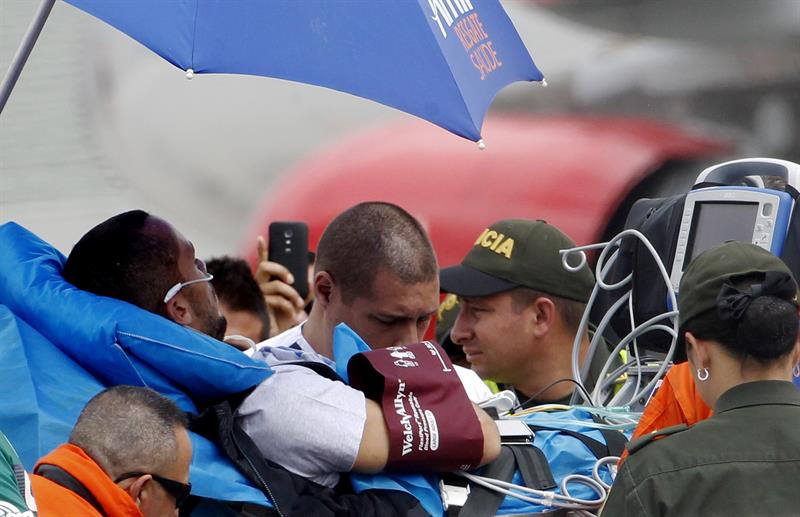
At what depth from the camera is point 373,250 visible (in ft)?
9.11

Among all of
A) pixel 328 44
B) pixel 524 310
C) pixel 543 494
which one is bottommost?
pixel 524 310

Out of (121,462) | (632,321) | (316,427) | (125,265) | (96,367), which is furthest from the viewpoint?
(632,321)

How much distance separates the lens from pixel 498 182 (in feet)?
19.5

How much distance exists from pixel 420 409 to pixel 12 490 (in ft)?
2.55

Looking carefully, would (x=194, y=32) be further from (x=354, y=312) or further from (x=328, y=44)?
(x=354, y=312)

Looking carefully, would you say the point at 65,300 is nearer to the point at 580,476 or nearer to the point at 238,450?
the point at 238,450

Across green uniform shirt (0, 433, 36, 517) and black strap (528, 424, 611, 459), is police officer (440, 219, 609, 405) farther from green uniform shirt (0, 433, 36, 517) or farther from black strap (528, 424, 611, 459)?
green uniform shirt (0, 433, 36, 517)

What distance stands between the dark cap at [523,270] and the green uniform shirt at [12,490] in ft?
6.57

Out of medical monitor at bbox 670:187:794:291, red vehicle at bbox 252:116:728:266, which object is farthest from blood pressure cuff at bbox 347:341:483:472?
red vehicle at bbox 252:116:728:266

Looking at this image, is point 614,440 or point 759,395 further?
point 614,440

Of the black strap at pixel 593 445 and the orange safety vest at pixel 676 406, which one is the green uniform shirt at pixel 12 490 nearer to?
the orange safety vest at pixel 676 406

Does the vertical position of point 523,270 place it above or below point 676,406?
below

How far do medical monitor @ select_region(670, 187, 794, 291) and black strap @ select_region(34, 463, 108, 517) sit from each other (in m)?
1.23

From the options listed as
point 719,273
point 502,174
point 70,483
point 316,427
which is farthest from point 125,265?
point 502,174
